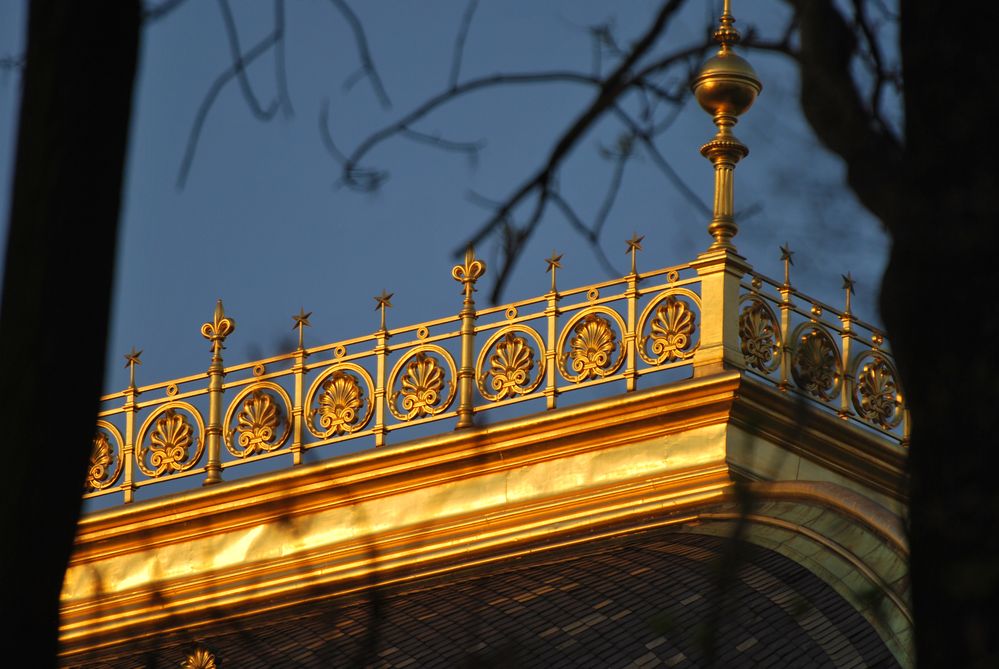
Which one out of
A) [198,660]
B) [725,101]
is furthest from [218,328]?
[198,660]

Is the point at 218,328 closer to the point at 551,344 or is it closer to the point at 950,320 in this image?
the point at 551,344

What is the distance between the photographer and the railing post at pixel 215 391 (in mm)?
16938

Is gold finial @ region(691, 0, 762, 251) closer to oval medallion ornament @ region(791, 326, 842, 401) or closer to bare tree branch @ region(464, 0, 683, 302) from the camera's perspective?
oval medallion ornament @ region(791, 326, 842, 401)

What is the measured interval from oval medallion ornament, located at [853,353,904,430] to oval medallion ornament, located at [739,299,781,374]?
0.75m

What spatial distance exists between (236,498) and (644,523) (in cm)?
325

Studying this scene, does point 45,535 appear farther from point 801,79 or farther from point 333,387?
point 333,387

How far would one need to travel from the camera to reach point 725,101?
15.3 m

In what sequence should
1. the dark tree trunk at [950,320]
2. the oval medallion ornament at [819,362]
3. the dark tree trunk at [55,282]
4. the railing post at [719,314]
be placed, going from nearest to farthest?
the dark tree trunk at [950,320], the dark tree trunk at [55,282], the railing post at [719,314], the oval medallion ornament at [819,362]

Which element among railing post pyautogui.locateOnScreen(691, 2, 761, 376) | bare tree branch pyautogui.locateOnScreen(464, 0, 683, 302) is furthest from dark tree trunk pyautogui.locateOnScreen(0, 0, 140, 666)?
railing post pyautogui.locateOnScreen(691, 2, 761, 376)

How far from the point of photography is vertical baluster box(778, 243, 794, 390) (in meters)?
14.7

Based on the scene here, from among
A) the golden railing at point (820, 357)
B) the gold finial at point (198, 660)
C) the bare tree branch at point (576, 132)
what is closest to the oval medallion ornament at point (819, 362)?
the golden railing at point (820, 357)

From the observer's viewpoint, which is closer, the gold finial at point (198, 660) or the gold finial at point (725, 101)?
the gold finial at point (198, 660)

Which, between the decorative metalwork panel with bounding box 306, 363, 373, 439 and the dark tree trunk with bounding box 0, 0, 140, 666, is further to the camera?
the decorative metalwork panel with bounding box 306, 363, 373, 439

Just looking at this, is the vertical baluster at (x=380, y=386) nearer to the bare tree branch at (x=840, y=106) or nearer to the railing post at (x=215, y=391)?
the railing post at (x=215, y=391)
